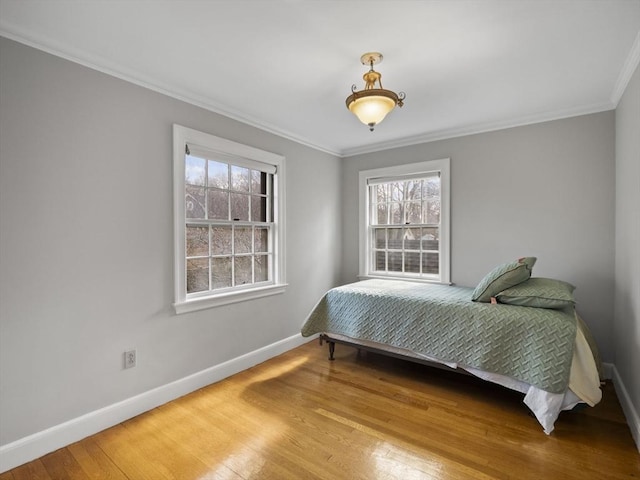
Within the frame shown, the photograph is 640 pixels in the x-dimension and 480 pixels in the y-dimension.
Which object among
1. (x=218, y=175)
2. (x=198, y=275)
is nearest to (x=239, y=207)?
(x=218, y=175)

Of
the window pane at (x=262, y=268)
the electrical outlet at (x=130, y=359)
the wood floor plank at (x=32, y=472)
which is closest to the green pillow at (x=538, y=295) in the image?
the window pane at (x=262, y=268)

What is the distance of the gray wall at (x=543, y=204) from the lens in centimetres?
289

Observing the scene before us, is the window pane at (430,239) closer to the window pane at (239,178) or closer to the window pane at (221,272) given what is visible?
the window pane at (239,178)

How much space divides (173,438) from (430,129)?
3.55 meters

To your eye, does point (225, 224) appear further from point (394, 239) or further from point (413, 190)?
point (413, 190)

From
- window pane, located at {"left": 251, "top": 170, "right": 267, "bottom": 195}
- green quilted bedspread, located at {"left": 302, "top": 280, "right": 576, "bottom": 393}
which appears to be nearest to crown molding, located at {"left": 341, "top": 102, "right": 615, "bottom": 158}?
window pane, located at {"left": 251, "top": 170, "right": 267, "bottom": 195}

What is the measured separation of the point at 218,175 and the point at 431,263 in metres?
2.54

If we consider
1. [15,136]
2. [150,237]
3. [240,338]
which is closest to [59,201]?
[15,136]

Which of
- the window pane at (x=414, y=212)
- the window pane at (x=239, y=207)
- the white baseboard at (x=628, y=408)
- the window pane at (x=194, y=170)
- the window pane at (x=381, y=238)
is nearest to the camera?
the white baseboard at (x=628, y=408)

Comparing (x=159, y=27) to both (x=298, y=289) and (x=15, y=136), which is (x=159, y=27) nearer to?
(x=15, y=136)

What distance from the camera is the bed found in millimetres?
2088

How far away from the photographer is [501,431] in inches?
82.7

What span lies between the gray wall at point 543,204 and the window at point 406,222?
132 millimetres

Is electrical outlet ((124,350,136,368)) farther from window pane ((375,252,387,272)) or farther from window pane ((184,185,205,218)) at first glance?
window pane ((375,252,387,272))
